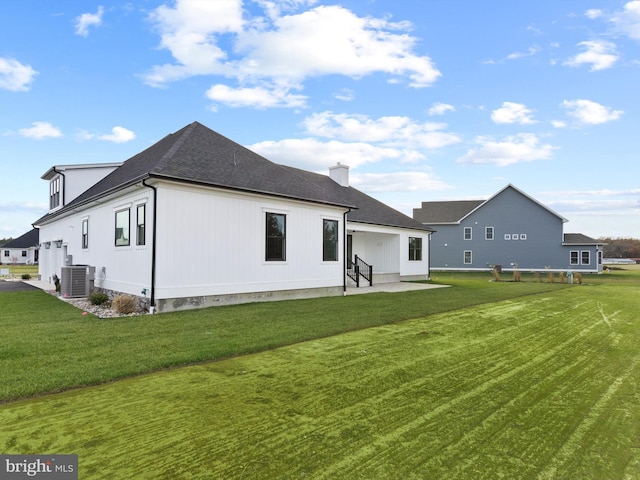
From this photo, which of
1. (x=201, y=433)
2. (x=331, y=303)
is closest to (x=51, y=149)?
(x=331, y=303)

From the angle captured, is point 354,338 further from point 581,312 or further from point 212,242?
point 581,312

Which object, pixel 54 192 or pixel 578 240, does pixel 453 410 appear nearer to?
pixel 54 192

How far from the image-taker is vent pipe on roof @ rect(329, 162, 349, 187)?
2298 cm

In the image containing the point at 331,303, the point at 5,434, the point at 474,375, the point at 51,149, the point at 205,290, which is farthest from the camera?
the point at 51,149

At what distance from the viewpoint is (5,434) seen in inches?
121

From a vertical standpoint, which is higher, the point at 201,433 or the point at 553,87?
the point at 553,87

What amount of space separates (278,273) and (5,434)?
9.65 meters

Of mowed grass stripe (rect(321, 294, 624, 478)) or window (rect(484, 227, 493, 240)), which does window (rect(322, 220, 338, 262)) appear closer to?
mowed grass stripe (rect(321, 294, 624, 478))

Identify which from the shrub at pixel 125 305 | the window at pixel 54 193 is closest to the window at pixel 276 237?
the shrub at pixel 125 305

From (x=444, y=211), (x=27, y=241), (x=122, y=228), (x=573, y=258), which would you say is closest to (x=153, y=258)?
(x=122, y=228)

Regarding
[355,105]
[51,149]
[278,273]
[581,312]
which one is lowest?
[581,312]

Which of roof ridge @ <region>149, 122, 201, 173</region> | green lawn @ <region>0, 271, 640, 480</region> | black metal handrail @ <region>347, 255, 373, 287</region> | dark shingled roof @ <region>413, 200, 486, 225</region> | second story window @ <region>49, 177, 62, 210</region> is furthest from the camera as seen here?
dark shingled roof @ <region>413, 200, 486, 225</region>

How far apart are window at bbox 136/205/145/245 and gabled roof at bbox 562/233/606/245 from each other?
35.9 m

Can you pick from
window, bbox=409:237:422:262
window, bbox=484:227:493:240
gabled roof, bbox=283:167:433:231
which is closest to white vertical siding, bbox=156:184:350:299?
gabled roof, bbox=283:167:433:231
